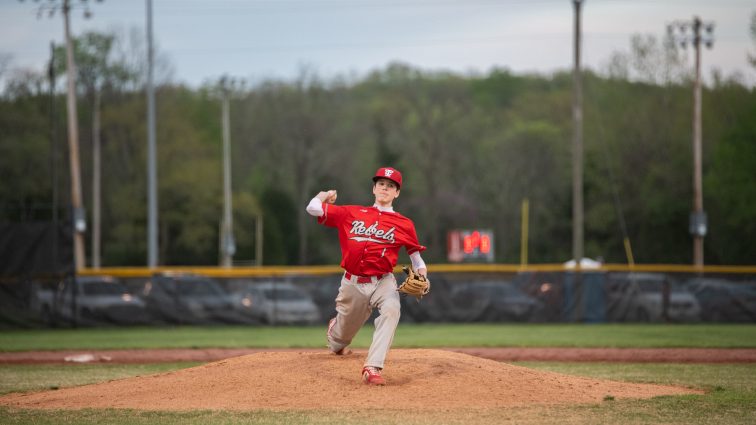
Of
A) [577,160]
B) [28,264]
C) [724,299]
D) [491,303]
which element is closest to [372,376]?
[28,264]

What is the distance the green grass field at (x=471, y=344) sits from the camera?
310 inches

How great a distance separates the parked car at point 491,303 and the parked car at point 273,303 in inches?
146

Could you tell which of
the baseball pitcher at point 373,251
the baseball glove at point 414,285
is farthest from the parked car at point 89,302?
the baseball glove at point 414,285

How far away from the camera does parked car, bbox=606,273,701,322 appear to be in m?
24.2

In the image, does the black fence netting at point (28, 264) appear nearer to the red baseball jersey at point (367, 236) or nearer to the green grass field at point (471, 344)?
the green grass field at point (471, 344)

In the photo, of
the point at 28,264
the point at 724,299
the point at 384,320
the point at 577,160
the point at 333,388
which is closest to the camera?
the point at 333,388

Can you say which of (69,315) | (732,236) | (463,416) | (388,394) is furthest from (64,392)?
(732,236)

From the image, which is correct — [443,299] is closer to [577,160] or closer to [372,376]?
[577,160]

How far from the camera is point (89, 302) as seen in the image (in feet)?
75.3

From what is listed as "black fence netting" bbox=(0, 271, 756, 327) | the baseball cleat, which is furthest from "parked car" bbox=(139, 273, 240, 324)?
the baseball cleat

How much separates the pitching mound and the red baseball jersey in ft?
3.34

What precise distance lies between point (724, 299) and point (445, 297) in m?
6.88

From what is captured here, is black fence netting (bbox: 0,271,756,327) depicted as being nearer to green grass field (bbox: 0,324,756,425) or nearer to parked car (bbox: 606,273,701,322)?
parked car (bbox: 606,273,701,322)

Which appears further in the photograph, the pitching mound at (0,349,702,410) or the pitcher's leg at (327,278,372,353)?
the pitcher's leg at (327,278,372,353)
